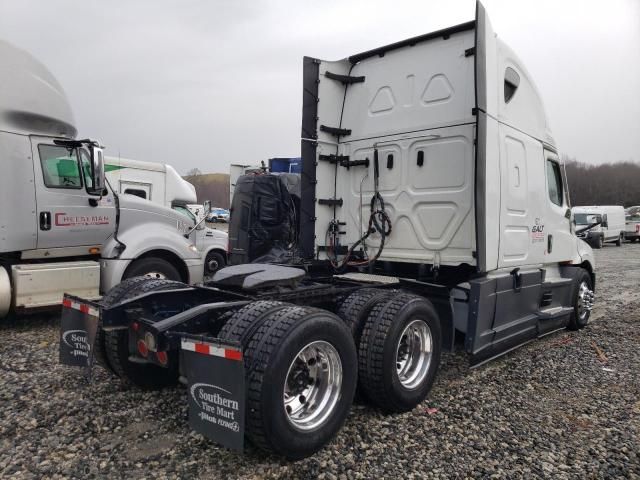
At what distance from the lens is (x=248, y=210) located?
8.88m

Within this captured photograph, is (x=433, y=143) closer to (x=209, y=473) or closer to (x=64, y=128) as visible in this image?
(x=209, y=473)

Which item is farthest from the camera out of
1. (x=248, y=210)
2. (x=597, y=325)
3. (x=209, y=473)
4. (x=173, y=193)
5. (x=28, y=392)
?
(x=173, y=193)

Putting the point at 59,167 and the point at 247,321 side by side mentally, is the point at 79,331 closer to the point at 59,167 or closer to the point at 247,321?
the point at 247,321

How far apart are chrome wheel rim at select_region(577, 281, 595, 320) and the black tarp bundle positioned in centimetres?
477

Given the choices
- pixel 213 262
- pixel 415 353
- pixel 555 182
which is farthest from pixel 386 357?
pixel 213 262

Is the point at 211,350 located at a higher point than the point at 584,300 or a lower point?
higher

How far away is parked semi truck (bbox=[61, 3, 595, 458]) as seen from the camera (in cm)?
278

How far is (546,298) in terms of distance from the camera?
5609 mm

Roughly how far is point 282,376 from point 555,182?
4968mm

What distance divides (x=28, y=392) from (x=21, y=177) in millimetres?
3095

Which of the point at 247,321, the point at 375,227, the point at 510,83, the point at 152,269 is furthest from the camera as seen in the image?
the point at 152,269

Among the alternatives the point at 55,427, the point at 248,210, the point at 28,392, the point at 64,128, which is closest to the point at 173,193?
the point at 248,210

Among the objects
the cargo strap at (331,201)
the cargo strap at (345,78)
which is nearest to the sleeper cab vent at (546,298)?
Answer: the cargo strap at (331,201)

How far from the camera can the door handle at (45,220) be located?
594 cm
